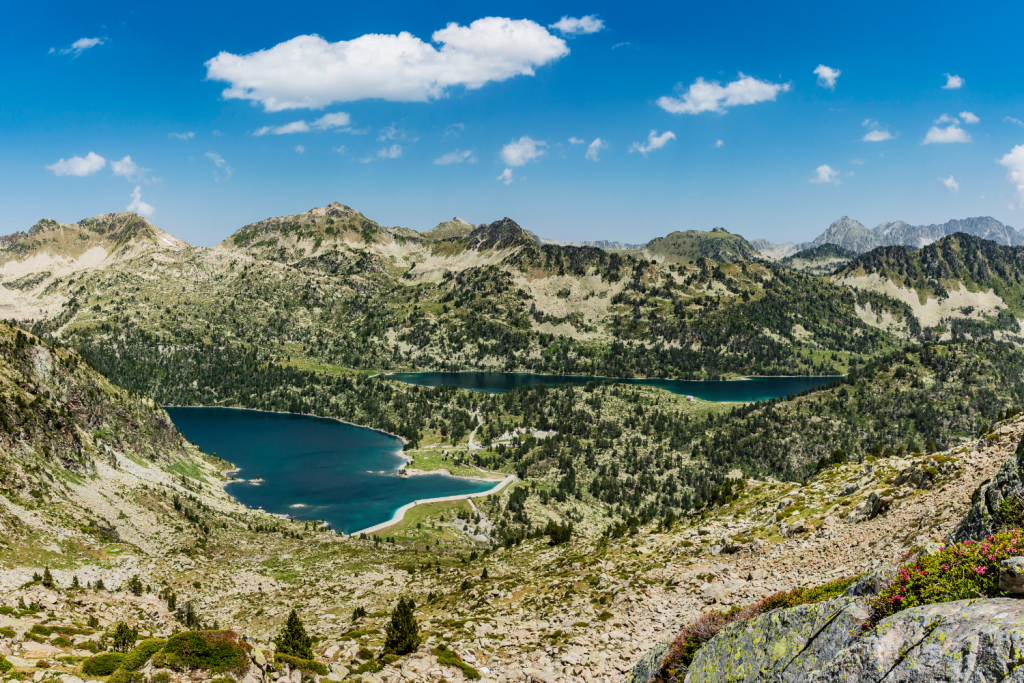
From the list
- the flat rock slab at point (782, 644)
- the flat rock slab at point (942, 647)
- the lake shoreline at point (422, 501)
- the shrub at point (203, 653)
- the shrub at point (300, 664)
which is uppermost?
the flat rock slab at point (942, 647)

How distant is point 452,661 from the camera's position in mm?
28766

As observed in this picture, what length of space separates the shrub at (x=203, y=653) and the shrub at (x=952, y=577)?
76.1ft

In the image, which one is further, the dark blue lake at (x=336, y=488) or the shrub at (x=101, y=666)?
the dark blue lake at (x=336, y=488)

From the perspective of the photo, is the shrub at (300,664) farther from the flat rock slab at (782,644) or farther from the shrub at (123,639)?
the flat rock slab at (782,644)

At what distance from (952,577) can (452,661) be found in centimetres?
2425

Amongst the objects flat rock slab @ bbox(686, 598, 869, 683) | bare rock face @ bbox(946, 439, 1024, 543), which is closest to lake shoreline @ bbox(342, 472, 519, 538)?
flat rock slab @ bbox(686, 598, 869, 683)

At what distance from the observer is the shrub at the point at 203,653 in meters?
20.9

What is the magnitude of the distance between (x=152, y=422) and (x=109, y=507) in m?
61.3

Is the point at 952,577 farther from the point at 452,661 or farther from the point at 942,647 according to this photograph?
the point at 452,661

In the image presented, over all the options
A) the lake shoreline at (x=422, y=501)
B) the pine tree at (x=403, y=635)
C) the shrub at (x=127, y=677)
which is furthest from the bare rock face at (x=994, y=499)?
the lake shoreline at (x=422, y=501)

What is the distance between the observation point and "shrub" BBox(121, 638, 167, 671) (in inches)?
824

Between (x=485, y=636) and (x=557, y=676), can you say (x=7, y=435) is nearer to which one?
(x=485, y=636)

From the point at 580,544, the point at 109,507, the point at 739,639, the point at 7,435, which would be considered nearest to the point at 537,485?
the point at 580,544

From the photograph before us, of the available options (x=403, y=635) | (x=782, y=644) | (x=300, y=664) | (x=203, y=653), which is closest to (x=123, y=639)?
(x=300, y=664)
